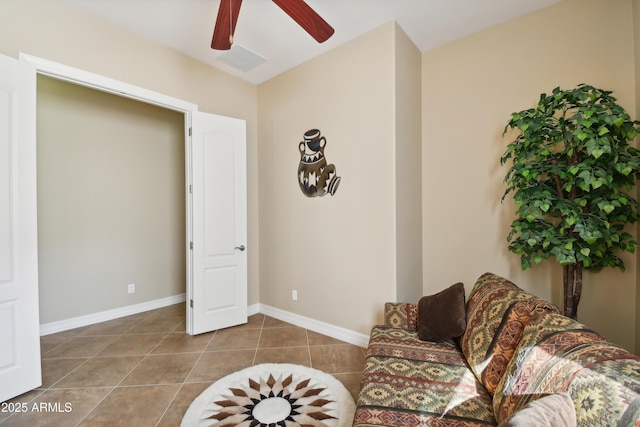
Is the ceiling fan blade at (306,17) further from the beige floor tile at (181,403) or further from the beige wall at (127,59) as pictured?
the beige floor tile at (181,403)

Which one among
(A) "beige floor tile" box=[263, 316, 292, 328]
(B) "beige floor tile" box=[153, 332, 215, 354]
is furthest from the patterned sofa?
(B) "beige floor tile" box=[153, 332, 215, 354]

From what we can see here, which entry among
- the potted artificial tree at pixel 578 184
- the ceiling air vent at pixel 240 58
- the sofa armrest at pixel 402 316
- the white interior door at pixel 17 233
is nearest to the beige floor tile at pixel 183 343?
the white interior door at pixel 17 233

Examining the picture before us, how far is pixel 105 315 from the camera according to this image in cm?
347

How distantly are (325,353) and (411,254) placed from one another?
128 cm

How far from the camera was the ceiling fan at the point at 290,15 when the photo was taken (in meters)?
1.79

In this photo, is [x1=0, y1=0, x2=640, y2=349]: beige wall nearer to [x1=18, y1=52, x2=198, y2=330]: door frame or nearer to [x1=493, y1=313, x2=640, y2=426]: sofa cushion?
[x1=18, y1=52, x2=198, y2=330]: door frame

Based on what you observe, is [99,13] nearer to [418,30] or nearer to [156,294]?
[418,30]

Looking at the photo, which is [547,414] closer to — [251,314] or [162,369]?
[162,369]

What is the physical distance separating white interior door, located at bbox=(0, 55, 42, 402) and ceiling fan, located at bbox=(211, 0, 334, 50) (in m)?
1.45

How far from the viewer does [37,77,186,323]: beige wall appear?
315cm

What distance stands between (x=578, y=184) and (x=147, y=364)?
3575 mm

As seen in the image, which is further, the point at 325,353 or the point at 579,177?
the point at 325,353

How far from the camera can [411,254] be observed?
2.83 metres

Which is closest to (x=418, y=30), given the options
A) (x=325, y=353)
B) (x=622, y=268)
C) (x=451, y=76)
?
(x=451, y=76)
